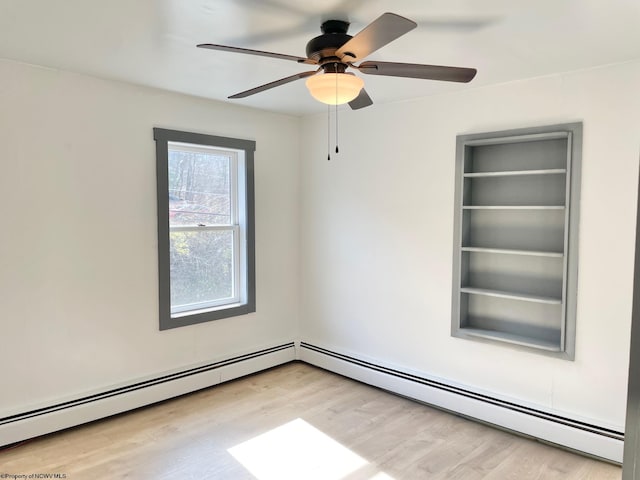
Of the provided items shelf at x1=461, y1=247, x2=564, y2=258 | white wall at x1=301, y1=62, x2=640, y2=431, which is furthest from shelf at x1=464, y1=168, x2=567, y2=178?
shelf at x1=461, y1=247, x2=564, y2=258

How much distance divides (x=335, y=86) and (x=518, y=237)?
1.91 m

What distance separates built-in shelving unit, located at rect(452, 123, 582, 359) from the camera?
288 centimetres

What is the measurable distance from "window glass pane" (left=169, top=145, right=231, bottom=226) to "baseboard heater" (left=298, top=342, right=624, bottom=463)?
173cm

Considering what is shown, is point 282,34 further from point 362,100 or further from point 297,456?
point 297,456

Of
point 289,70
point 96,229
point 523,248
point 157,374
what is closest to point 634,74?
point 523,248

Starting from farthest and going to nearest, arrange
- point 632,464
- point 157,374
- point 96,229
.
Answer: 1. point 157,374
2. point 96,229
3. point 632,464

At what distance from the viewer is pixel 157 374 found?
11.8ft

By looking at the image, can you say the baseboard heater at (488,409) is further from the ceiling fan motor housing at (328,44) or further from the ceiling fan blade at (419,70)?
the ceiling fan motor housing at (328,44)

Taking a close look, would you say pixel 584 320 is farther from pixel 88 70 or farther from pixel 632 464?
pixel 88 70

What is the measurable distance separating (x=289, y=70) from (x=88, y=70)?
1.35 meters

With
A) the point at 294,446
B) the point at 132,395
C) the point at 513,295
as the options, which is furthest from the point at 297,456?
the point at 513,295

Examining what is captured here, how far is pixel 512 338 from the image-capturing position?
3131 millimetres

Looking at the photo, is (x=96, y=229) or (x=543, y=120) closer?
(x=543, y=120)

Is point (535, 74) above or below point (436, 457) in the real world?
above
